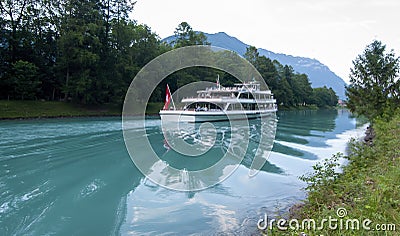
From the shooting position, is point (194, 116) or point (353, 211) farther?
point (194, 116)

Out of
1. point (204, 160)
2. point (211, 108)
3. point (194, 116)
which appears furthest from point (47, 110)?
point (204, 160)

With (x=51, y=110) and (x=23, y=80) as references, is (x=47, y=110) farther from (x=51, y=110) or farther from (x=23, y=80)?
(x=23, y=80)

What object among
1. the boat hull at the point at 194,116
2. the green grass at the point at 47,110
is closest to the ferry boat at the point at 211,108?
the boat hull at the point at 194,116

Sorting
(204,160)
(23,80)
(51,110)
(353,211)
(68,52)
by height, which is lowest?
(204,160)

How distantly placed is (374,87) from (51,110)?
26278mm

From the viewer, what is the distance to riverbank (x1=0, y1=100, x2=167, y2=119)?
23409 mm

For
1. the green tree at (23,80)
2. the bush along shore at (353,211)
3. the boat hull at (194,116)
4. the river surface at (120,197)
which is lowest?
the river surface at (120,197)

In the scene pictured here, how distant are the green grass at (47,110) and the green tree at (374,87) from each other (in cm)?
2388

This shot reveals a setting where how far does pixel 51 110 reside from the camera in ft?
86.9

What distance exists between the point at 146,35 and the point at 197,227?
3762 cm

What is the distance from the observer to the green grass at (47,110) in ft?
76.7

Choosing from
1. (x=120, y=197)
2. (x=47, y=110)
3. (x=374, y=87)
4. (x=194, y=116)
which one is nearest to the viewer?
(x=120, y=197)

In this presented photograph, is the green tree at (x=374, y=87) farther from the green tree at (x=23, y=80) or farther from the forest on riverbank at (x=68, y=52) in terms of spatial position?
the green tree at (x=23, y=80)

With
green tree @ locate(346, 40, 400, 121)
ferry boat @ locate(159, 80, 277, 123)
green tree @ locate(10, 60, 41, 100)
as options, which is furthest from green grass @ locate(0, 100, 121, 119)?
green tree @ locate(346, 40, 400, 121)
